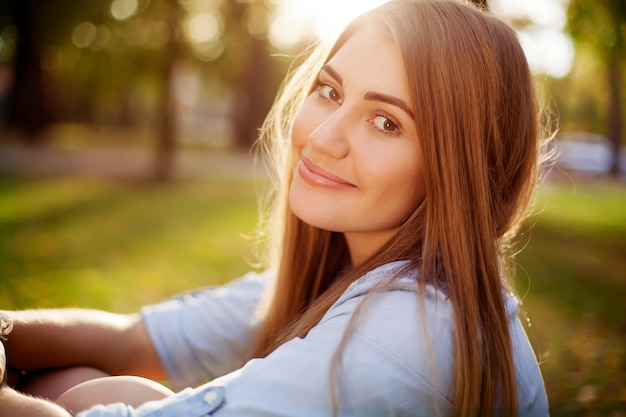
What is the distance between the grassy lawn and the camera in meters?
4.56

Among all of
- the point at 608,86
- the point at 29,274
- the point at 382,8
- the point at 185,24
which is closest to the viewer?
the point at 382,8

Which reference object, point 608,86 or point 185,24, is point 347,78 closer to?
point 608,86

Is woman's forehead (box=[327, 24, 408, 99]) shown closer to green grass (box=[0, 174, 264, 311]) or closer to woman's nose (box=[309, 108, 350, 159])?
woman's nose (box=[309, 108, 350, 159])

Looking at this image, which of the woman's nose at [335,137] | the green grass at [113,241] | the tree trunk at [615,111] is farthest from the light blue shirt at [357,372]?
the tree trunk at [615,111]

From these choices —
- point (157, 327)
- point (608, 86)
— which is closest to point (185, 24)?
point (608, 86)

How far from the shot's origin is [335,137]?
6.48 ft

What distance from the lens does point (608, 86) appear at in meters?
8.97

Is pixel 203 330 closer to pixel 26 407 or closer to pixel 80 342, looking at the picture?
pixel 80 342

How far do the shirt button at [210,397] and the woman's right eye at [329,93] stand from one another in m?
1.12

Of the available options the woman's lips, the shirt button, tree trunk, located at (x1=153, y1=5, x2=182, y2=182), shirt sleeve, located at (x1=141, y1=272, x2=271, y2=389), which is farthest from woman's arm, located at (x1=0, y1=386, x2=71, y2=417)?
tree trunk, located at (x1=153, y1=5, x2=182, y2=182)

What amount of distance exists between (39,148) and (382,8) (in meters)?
18.3

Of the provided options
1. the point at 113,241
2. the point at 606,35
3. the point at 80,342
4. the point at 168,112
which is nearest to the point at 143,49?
the point at 168,112

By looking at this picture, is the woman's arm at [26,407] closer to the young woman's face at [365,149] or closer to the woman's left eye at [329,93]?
the young woman's face at [365,149]

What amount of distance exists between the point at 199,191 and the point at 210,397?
11.6 m
